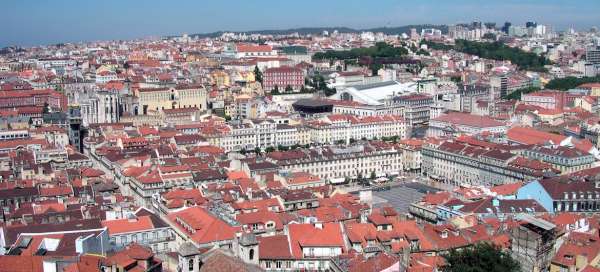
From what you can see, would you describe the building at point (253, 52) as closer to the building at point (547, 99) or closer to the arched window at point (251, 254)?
the building at point (547, 99)

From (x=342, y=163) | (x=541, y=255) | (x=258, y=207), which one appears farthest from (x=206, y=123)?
(x=541, y=255)

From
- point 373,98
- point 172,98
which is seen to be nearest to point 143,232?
point 172,98

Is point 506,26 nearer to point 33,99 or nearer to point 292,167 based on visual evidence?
point 33,99

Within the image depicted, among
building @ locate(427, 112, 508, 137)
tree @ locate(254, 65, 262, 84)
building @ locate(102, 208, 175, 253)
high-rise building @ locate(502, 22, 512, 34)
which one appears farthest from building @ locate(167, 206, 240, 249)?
high-rise building @ locate(502, 22, 512, 34)

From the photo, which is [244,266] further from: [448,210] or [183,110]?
[183,110]

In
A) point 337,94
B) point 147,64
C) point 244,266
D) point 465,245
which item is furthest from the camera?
point 147,64

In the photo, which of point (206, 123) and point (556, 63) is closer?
point (206, 123)

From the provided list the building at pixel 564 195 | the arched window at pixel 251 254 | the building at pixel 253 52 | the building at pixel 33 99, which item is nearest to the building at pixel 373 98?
the building at pixel 33 99
